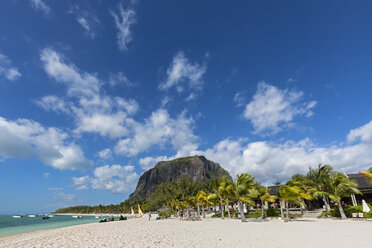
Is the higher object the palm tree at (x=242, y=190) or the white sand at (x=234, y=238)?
the palm tree at (x=242, y=190)

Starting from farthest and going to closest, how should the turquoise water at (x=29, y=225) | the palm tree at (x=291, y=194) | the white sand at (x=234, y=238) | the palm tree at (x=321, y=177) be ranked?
the turquoise water at (x=29, y=225), the palm tree at (x=321, y=177), the palm tree at (x=291, y=194), the white sand at (x=234, y=238)

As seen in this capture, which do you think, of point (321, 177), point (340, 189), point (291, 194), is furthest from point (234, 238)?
point (321, 177)

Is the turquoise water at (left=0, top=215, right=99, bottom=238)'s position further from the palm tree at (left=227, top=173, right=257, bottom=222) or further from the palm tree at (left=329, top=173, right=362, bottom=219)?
the palm tree at (left=329, top=173, right=362, bottom=219)

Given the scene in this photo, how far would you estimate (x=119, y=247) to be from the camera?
10.3 m

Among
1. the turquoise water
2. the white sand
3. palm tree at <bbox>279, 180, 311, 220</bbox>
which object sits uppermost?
palm tree at <bbox>279, 180, 311, 220</bbox>

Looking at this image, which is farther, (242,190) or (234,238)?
(242,190)

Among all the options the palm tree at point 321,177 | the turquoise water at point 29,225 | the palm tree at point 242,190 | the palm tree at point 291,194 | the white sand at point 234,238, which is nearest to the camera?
the white sand at point 234,238

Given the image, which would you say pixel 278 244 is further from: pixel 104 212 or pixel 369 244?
pixel 104 212

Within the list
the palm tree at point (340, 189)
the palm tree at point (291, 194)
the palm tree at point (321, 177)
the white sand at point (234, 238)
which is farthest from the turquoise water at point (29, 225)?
the palm tree at point (321, 177)

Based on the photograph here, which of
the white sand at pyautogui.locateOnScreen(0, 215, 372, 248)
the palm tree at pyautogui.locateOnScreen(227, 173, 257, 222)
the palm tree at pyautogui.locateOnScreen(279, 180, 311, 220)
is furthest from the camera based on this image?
the palm tree at pyautogui.locateOnScreen(227, 173, 257, 222)

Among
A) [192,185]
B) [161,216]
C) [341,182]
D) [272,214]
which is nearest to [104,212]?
[192,185]

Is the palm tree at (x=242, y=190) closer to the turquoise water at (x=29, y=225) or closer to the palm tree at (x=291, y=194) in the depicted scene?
the palm tree at (x=291, y=194)

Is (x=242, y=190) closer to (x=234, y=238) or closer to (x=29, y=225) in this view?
(x=234, y=238)

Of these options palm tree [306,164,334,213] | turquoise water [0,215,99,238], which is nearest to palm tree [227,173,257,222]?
palm tree [306,164,334,213]
